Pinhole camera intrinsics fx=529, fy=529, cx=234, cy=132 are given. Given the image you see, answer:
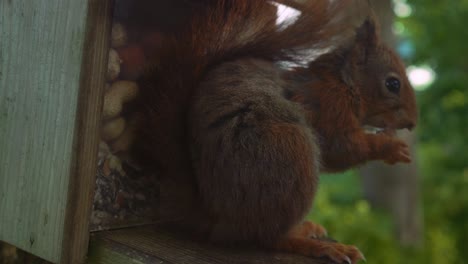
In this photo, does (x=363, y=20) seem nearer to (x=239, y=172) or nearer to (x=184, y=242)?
(x=239, y=172)

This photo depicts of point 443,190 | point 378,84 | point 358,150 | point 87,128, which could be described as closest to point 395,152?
point 358,150

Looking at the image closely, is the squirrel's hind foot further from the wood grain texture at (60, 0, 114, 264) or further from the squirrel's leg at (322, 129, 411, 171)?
the wood grain texture at (60, 0, 114, 264)

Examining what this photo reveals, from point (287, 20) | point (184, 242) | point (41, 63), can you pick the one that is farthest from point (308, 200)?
point (41, 63)

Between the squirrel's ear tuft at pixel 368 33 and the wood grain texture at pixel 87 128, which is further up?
the squirrel's ear tuft at pixel 368 33

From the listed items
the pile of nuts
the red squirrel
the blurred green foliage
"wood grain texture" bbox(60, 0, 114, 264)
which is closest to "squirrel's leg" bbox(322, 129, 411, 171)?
the red squirrel

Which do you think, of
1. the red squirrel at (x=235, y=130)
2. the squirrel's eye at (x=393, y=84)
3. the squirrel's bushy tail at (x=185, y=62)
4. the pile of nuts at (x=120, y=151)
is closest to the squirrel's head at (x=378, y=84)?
the squirrel's eye at (x=393, y=84)

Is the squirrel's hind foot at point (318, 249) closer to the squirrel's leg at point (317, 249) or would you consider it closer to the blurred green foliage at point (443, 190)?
the squirrel's leg at point (317, 249)

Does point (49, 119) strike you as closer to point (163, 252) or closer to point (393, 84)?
point (163, 252)
